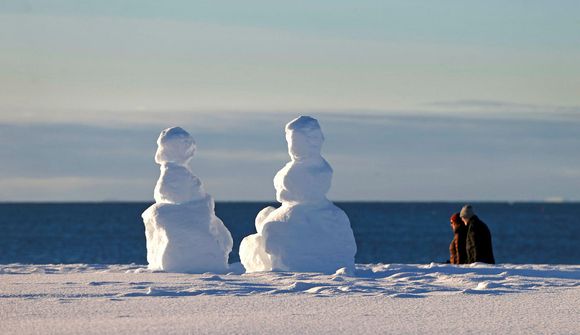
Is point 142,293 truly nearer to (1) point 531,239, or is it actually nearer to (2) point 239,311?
(2) point 239,311

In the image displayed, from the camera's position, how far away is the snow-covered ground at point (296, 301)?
14.3 metres

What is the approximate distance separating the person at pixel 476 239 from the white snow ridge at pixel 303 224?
2905 mm

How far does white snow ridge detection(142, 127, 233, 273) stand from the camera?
21641 millimetres

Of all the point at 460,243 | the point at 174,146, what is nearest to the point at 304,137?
the point at 174,146

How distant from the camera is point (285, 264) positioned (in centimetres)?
2166

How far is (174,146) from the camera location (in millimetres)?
22328

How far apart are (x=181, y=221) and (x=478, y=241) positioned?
629 cm

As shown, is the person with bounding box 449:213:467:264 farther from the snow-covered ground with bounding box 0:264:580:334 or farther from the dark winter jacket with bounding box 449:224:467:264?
the snow-covered ground with bounding box 0:264:580:334

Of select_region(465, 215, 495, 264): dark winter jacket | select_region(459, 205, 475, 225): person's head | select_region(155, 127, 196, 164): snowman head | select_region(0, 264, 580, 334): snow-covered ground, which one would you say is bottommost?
select_region(0, 264, 580, 334): snow-covered ground

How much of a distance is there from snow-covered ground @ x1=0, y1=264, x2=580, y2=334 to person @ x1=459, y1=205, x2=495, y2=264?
138 centimetres

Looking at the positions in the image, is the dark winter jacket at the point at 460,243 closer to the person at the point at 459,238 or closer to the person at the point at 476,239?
the person at the point at 459,238

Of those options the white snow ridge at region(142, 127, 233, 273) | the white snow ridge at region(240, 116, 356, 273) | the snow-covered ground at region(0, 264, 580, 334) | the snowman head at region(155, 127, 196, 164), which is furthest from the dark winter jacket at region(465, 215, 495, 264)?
the snowman head at region(155, 127, 196, 164)

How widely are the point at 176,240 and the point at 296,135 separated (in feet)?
10.2

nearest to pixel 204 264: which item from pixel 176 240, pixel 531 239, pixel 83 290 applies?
pixel 176 240
